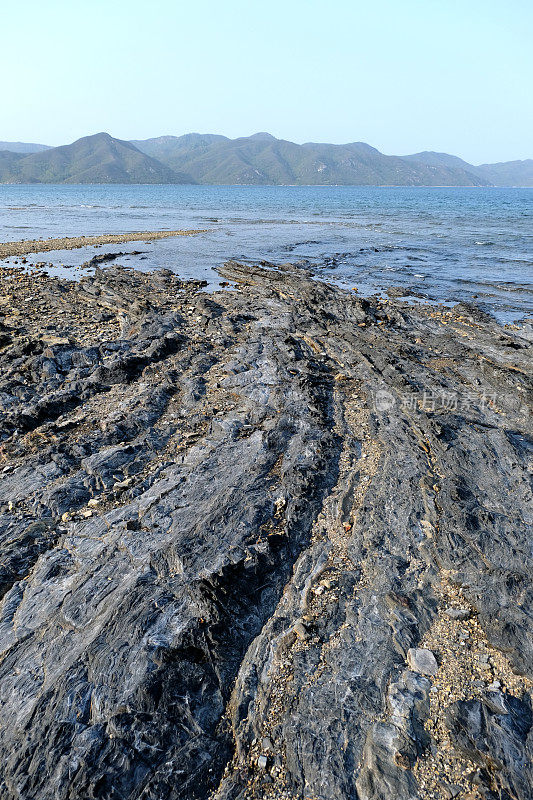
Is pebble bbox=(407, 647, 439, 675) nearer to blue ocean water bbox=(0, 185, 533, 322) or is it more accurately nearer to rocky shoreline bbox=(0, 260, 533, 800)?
rocky shoreline bbox=(0, 260, 533, 800)

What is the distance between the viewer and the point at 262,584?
21.8ft

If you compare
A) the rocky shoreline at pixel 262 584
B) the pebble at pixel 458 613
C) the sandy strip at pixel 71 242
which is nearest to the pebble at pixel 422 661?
the rocky shoreline at pixel 262 584

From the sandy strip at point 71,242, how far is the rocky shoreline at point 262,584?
26523 millimetres

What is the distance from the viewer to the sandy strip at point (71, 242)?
35.7 meters

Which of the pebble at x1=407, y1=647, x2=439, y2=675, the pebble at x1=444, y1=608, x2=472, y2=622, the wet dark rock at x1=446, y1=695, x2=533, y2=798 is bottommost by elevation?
the pebble at x1=444, y1=608, x2=472, y2=622

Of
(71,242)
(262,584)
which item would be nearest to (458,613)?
(262,584)

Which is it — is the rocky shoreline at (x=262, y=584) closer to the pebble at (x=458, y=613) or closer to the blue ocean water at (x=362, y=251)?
the pebble at (x=458, y=613)

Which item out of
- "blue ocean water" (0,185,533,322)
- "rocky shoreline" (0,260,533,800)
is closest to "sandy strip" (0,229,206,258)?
"blue ocean water" (0,185,533,322)

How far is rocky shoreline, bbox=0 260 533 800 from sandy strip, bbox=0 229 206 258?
26523mm

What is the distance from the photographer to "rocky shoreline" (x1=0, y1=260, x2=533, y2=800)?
464 centimetres

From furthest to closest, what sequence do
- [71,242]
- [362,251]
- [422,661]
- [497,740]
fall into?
[71,242]
[362,251]
[422,661]
[497,740]

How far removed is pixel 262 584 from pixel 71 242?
136 ft

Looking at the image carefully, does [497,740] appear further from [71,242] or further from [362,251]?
[71,242]

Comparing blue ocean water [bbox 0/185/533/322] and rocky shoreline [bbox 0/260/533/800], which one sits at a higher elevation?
rocky shoreline [bbox 0/260/533/800]
